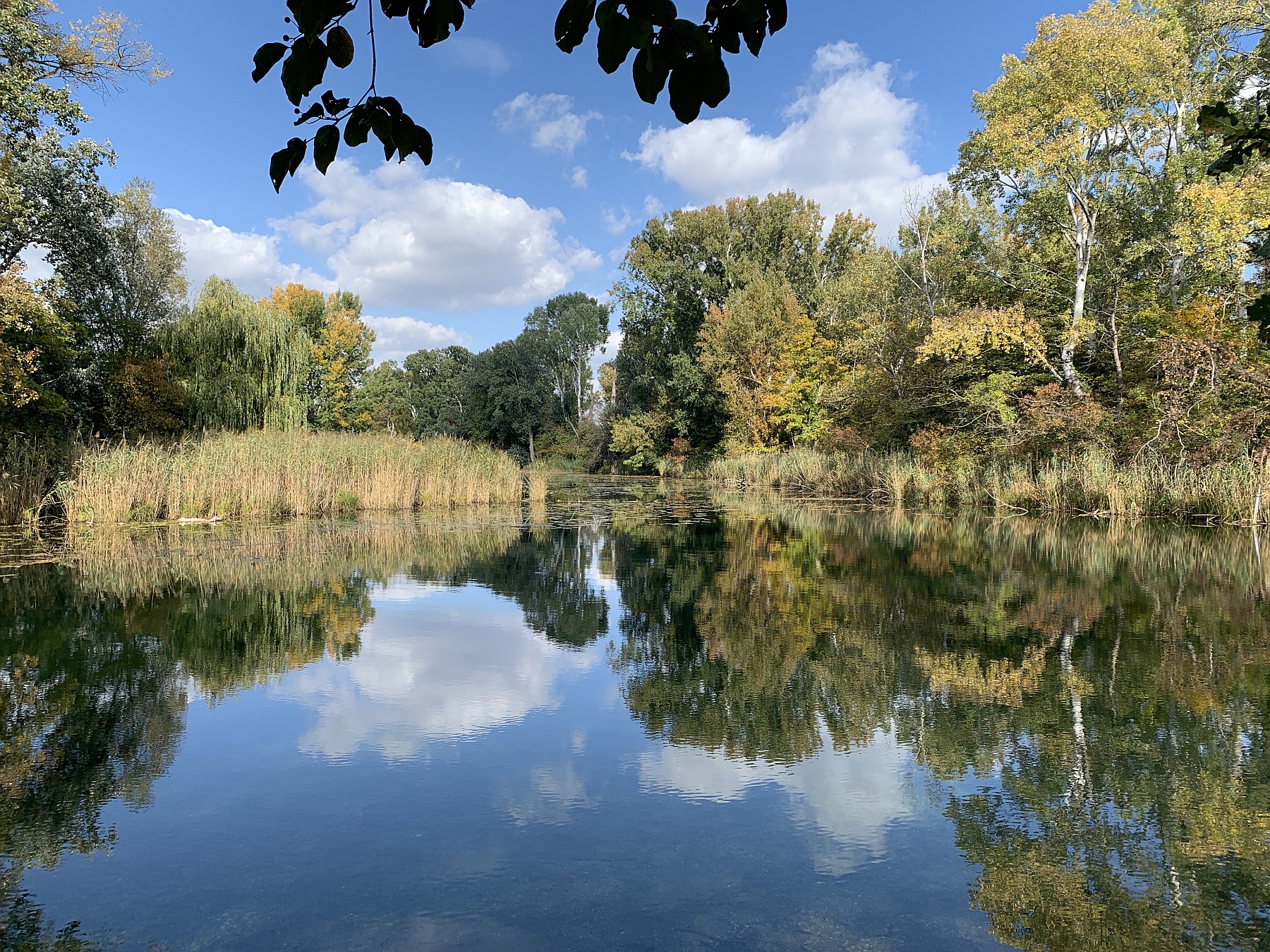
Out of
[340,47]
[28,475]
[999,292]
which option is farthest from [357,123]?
A: [999,292]

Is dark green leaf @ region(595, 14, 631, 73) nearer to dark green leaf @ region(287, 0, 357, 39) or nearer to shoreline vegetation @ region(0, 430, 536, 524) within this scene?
dark green leaf @ region(287, 0, 357, 39)

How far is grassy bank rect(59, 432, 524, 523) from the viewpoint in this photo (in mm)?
13477

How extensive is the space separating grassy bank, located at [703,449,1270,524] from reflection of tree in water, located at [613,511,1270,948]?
4810mm

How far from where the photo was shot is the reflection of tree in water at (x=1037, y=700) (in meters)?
2.56

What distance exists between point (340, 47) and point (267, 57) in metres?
0.17

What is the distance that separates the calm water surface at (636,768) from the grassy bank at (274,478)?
581cm

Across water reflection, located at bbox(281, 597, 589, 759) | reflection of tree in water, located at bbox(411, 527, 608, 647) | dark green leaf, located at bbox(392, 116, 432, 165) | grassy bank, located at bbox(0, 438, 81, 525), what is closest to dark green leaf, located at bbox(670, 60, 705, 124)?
dark green leaf, located at bbox(392, 116, 432, 165)

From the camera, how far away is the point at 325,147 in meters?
1.73

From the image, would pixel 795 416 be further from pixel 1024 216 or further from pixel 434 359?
pixel 434 359

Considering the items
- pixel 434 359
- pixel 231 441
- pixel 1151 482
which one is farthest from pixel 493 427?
pixel 1151 482

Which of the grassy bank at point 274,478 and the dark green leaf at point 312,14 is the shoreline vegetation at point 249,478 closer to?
the grassy bank at point 274,478

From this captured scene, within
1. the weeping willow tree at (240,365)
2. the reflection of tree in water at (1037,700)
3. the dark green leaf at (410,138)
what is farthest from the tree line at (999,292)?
the dark green leaf at (410,138)

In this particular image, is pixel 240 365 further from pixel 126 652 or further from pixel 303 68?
pixel 303 68

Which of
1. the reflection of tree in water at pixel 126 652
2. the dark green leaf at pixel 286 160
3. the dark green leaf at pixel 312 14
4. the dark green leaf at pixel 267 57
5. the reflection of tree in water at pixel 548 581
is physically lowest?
the reflection of tree in water at pixel 548 581
